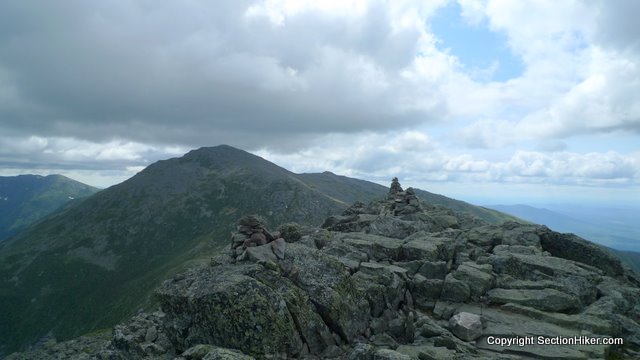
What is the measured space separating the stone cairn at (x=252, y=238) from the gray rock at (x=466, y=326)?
10.9 m

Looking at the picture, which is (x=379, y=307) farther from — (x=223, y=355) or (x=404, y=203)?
(x=404, y=203)

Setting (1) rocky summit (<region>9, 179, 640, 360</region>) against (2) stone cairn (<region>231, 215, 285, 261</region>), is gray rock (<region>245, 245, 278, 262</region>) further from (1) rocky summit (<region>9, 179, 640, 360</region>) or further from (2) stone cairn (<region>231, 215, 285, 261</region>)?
(2) stone cairn (<region>231, 215, 285, 261</region>)

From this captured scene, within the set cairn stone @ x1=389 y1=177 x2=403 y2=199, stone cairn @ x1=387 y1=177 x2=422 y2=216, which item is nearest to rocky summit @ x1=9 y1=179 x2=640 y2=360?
stone cairn @ x1=387 y1=177 x2=422 y2=216

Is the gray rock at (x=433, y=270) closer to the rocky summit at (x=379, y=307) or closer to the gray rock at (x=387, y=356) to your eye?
the rocky summit at (x=379, y=307)

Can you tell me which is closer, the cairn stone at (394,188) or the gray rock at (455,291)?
the gray rock at (455,291)

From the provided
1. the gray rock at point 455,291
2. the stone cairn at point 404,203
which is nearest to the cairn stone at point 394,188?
the stone cairn at point 404,203

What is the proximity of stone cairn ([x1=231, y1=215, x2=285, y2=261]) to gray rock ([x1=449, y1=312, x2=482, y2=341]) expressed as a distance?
1086 centimetres

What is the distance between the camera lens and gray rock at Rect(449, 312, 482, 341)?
858 inches

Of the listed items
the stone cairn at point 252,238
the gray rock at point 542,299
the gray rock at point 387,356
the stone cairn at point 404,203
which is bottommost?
the gray rock at point 387,356

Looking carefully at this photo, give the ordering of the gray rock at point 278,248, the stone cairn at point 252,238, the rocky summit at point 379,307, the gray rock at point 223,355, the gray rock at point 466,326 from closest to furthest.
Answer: the gray rock at point 223,355, the rocky summit at point 379,307, the gray rock at point 466,326, the gray rock at point 278,248, the stone cairn at point 252,238

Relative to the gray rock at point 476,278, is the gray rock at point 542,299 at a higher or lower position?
lower

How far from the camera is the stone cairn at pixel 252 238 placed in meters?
25.5

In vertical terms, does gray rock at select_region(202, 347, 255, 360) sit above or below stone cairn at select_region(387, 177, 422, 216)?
below

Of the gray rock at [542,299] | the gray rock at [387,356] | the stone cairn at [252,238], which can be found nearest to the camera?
the gray rock at [387,356]
